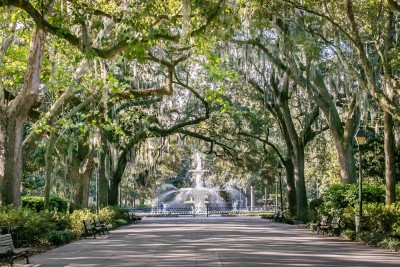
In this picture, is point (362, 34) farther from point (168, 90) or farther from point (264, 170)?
point (264, 170)

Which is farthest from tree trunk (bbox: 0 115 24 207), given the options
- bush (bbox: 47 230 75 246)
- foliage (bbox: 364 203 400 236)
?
foliage (bbox: 364 203 400 236)

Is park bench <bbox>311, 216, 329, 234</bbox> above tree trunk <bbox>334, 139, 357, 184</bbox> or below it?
below

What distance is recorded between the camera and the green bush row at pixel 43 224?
51.8 feet

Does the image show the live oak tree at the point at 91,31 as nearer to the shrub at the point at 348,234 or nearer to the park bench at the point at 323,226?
the park bench at the point at 323,226

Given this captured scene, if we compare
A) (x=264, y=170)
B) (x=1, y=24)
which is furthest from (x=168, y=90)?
(x=264, y=170)

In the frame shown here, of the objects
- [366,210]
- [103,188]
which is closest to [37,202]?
[103,188]

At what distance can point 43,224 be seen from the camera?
17.5 metres

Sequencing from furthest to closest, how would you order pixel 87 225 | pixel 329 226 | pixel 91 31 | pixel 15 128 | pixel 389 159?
1. pixel 329 226
2. pixel 87 225
3. pixel 389 159
4. pixel 91 31
5. pixel 15 128

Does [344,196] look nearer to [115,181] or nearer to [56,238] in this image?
[56,238]

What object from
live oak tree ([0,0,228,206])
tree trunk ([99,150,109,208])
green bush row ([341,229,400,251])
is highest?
live oak tree ([0,0,228,206])

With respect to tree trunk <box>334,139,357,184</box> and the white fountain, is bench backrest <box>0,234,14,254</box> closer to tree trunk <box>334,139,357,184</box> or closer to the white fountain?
tree trunk <box>334,139,357,184</box>

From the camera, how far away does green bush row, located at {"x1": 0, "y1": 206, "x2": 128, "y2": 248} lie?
51.8ft

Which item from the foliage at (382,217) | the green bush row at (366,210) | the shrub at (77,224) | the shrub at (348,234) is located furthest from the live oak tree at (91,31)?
the foliage at (382,217)

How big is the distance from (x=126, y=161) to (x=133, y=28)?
22031 millimetres
